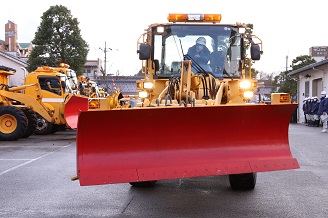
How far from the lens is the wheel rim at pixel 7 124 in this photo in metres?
16.2

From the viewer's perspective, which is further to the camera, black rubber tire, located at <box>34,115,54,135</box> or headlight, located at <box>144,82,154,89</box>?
black rubber tire, located at <box>34,115,54,135</box>

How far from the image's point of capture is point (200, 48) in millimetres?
8219

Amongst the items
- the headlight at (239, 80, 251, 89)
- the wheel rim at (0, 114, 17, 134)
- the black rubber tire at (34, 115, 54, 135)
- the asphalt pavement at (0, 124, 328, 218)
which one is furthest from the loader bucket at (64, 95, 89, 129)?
the black rubber tire at (34, 115, 54, 135)

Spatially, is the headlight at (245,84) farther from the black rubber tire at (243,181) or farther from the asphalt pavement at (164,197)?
the asphalt pavement at (164,197)

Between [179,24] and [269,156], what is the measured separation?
3356mm

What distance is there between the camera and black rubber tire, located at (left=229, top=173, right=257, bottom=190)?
7137mm

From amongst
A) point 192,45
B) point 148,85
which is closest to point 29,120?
point 148,85

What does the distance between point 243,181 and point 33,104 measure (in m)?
11.4

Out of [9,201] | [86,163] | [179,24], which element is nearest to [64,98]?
[179,24]

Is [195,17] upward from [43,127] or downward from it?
upward

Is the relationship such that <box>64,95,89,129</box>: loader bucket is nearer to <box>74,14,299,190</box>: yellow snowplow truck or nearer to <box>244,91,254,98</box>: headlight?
<box>74,14,299,190</box>: yellow snowplow truck

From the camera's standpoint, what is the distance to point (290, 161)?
6.03m

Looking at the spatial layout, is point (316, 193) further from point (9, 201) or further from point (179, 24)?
point (9, 201)

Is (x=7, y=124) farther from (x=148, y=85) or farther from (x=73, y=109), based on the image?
(x=148, y=85)
